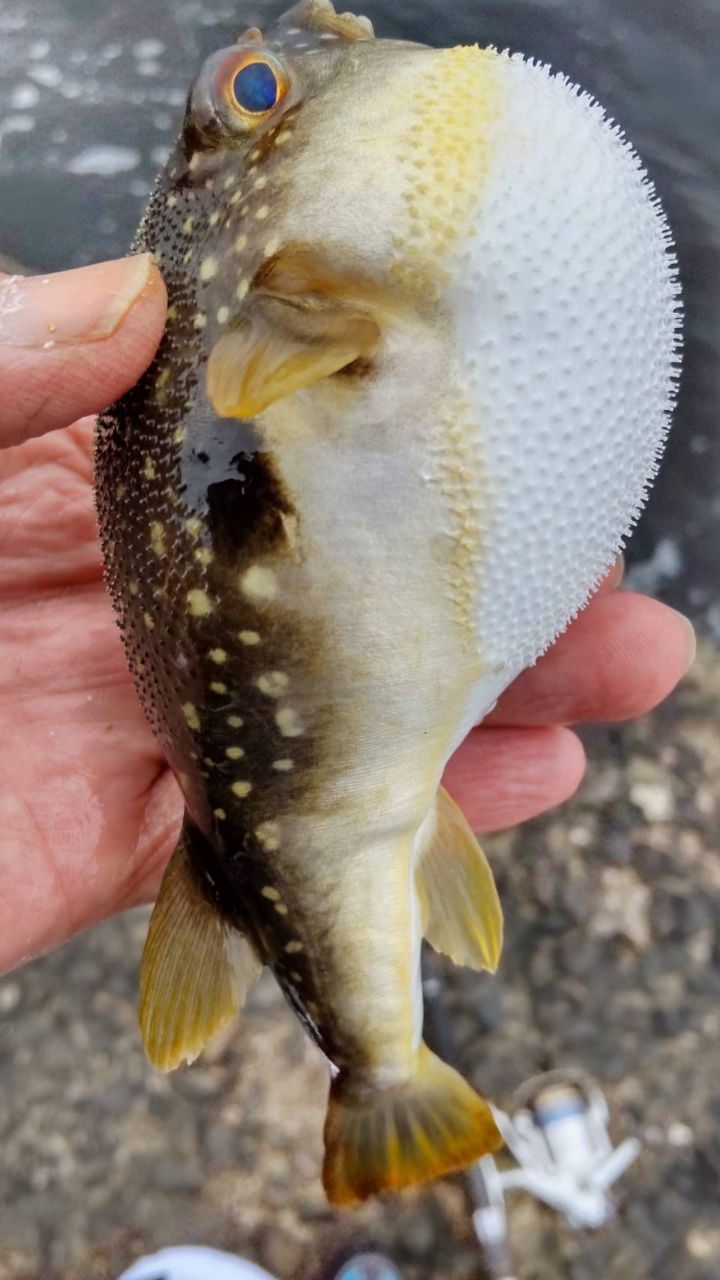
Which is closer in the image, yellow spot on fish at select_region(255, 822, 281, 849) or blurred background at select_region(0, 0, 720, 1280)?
yellow spot on fish at select_region(255, 822, 281, 849)

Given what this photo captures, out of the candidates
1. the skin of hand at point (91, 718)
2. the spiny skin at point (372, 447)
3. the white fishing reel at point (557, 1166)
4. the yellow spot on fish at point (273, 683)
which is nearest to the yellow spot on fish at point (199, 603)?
the spiny skin at point (372, 447)

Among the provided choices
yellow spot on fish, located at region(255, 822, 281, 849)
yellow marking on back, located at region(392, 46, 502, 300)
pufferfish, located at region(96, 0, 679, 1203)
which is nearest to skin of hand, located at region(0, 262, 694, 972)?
pufferfish, located at region(96, 0, 679, 1203)

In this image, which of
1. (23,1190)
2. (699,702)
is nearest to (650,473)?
(699,702)

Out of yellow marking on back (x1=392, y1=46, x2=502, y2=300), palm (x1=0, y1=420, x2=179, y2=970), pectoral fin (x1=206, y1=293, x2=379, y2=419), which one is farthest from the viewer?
palm (x1=0, y1=420, x2=179, y2=970)

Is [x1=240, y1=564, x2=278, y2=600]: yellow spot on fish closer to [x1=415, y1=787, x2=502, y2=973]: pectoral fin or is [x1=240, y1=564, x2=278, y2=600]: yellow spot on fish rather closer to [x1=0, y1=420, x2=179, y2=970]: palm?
[x1=415, y1=787, x2=502, y2=973]: pectoral fin

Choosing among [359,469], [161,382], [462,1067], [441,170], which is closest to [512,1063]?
[462,1067]

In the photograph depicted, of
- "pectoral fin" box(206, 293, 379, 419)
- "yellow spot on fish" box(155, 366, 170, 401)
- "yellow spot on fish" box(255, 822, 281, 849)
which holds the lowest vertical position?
"yellow spot on fish" box(255, 822, 281, 849)

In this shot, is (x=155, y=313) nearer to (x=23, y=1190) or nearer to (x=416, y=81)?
(x=416, y=81)
